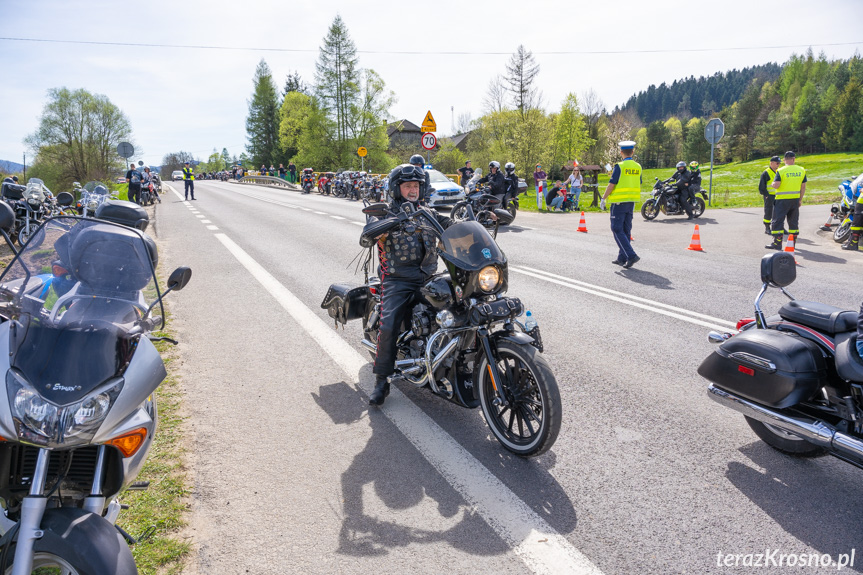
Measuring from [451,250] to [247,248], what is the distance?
9.67 metres

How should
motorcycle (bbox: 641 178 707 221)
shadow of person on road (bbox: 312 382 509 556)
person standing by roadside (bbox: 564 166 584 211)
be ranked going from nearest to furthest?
shadow of person on road (bbox: 312 382 509 556)
motorcycle (bbox: 641 178 707 221)
person standing by roadside (bbox: 564 166 584 211)

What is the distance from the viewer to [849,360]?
286 cm

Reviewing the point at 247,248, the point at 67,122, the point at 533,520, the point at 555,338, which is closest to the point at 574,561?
the point at 533,520

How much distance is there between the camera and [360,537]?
2.83 m

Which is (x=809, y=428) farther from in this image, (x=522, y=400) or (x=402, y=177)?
(x=402, y=177)

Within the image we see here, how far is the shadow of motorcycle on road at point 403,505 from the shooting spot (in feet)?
9.12

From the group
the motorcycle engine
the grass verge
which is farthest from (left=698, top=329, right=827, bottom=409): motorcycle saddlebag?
the grass verge

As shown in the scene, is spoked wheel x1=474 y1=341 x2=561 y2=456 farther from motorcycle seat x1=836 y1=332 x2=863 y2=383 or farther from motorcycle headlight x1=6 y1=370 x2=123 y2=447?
motorcycle headlight x1=6 y1=370 x2=123 y2=447

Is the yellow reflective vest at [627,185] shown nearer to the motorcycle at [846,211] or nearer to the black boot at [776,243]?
the black boot at [776,243]

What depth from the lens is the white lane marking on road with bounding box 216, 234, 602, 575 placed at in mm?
2604

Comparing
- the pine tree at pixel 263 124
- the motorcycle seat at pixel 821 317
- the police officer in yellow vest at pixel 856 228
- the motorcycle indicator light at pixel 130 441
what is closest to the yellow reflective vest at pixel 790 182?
the police officer in yellow vest at pixel 856 228

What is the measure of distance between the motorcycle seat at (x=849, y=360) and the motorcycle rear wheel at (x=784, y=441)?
0.62m

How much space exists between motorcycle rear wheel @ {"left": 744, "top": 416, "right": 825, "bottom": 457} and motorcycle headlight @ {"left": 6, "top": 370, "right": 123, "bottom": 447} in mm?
3684

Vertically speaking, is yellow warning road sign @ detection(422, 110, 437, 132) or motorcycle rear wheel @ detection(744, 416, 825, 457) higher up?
yellow warning road sign @ detection(422, 110, 437, 132)
